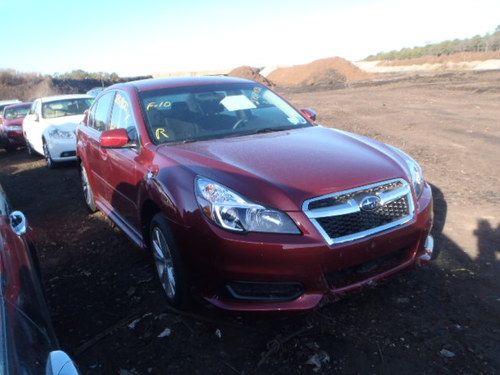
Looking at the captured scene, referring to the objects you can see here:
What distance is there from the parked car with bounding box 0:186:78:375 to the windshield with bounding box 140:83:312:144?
1.78 m

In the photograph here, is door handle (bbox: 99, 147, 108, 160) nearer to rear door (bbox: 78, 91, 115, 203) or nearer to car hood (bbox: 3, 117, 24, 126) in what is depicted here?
rear door (bbox: 78, 91, 115, 203)

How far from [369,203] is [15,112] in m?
15.5

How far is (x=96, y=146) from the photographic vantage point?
5141 mm

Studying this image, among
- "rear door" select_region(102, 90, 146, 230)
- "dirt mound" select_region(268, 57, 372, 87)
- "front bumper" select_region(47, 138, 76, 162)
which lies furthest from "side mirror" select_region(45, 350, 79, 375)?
"dirt mound" select_region(268, 57, 372, 87)

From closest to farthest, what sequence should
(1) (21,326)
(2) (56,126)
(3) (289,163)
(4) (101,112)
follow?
(1) (21,326) < (3) (289,163) < (4) (101,112) < (2) (56,126)

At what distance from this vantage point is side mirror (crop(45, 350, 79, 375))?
1.53 m

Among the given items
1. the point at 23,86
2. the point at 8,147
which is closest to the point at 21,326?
the point at 8,147

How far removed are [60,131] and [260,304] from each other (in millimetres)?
8294

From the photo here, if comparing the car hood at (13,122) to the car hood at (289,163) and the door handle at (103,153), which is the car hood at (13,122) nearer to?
→ the door handle at (103,153)

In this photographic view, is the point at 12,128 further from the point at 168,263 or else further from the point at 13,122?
the point at 168,263

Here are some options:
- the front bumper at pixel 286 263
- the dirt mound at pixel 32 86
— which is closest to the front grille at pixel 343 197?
the front bumper at pixel 286 263

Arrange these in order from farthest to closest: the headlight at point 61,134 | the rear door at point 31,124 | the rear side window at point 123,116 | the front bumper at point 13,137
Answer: the front bumper at point 13,137, the rear door at point 31,124, the headlight at point 61,134, the rear side window at point 123,116

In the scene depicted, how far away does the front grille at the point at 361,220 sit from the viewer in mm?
2834

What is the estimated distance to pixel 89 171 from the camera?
5.69 m
